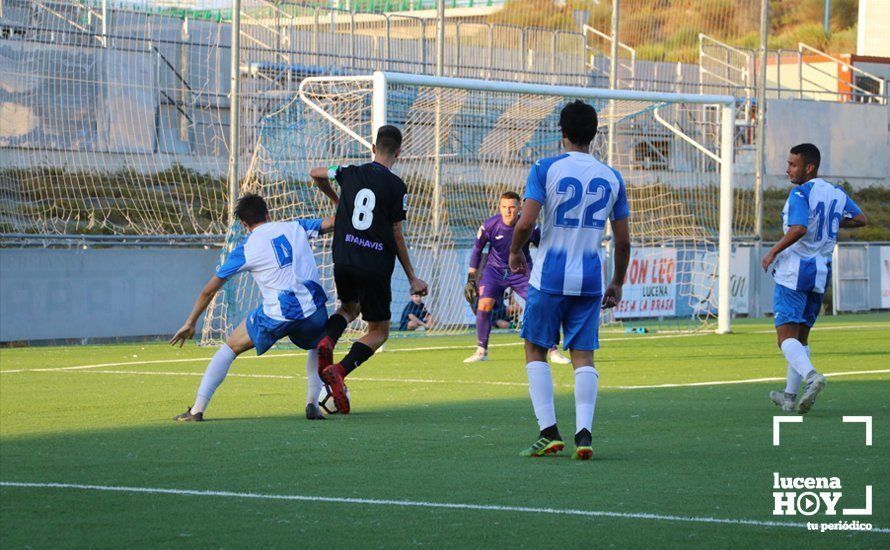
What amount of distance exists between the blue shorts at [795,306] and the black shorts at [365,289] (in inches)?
122

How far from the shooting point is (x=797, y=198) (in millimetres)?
10797

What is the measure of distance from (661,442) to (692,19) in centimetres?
2370

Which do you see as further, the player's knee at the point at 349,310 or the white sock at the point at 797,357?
the player's knee at the point at 349,310

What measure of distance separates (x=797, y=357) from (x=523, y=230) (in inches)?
136

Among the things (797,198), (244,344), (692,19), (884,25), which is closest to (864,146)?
(884,25)

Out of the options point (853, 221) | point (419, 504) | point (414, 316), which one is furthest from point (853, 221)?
point (414, 316)

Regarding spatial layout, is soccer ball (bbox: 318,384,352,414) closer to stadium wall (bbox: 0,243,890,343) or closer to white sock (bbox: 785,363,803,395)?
white sock (bbox: 785,363,803,395)

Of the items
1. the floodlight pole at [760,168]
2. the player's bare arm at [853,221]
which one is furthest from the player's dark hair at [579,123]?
the floodlight pole at [760,168]

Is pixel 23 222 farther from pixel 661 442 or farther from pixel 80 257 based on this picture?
pixel 661 442

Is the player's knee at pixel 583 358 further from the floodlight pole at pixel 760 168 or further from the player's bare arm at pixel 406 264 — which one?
the floodlight pole at pixel 760 168

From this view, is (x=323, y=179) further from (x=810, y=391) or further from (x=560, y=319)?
(x=810, y=391)

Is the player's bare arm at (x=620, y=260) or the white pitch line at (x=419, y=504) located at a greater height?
the player's bare arm at (x=620, y=260)

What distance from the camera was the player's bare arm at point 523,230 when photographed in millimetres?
8094

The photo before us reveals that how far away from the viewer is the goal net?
19.0 m
